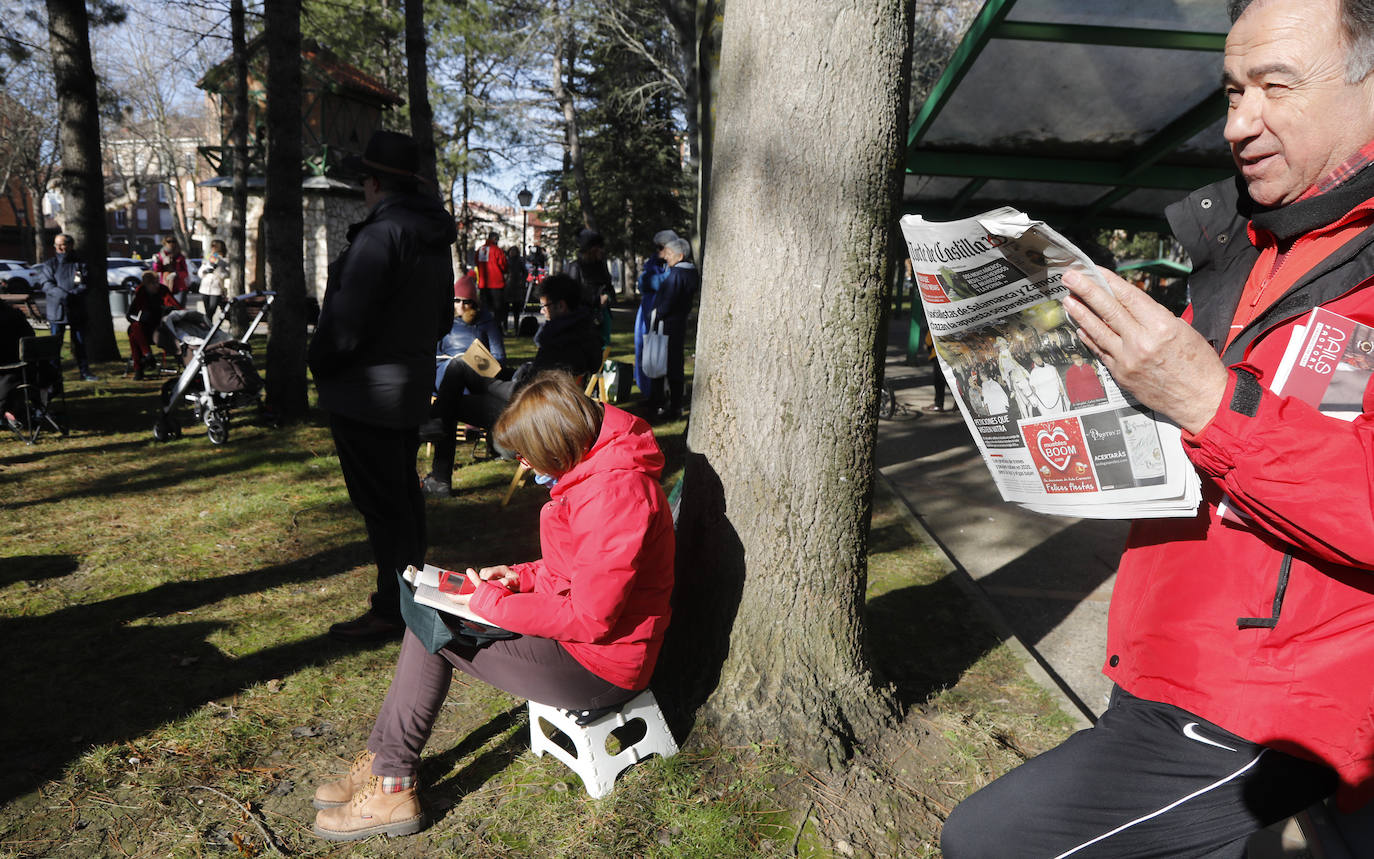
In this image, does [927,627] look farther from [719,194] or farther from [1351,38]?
[1351,38]

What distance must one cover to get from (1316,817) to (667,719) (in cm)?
196

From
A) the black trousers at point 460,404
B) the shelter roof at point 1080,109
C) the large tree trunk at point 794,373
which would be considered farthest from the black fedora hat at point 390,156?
the shelter roof at point 1080,109

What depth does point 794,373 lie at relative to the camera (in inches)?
110

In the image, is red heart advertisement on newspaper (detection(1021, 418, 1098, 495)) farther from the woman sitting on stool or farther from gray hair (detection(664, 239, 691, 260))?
gray hair (detection(664, 239, 691, 260))

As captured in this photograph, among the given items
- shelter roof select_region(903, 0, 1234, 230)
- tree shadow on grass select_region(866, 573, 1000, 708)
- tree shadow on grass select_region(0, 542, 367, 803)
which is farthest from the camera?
shelter roof select_region(903, 0, 1234, 230)

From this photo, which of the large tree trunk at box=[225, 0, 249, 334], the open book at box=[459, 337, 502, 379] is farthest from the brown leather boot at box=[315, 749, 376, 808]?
the large tree trunk at box=[225, 0, 249, 334]

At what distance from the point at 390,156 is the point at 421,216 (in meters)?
0.29

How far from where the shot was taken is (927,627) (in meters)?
4.16

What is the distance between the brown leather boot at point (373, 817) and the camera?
268 centimetres

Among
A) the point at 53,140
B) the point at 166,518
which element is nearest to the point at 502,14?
the point at 166,518

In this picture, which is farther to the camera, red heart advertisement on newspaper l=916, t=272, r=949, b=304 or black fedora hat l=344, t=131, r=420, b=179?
black fedora hat l=344, t=131, r=420, b=179

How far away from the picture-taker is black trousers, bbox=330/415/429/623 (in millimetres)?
3795

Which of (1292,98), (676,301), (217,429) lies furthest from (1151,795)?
(217,429)

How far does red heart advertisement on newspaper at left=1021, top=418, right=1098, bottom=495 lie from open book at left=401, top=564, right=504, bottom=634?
5.27ft
